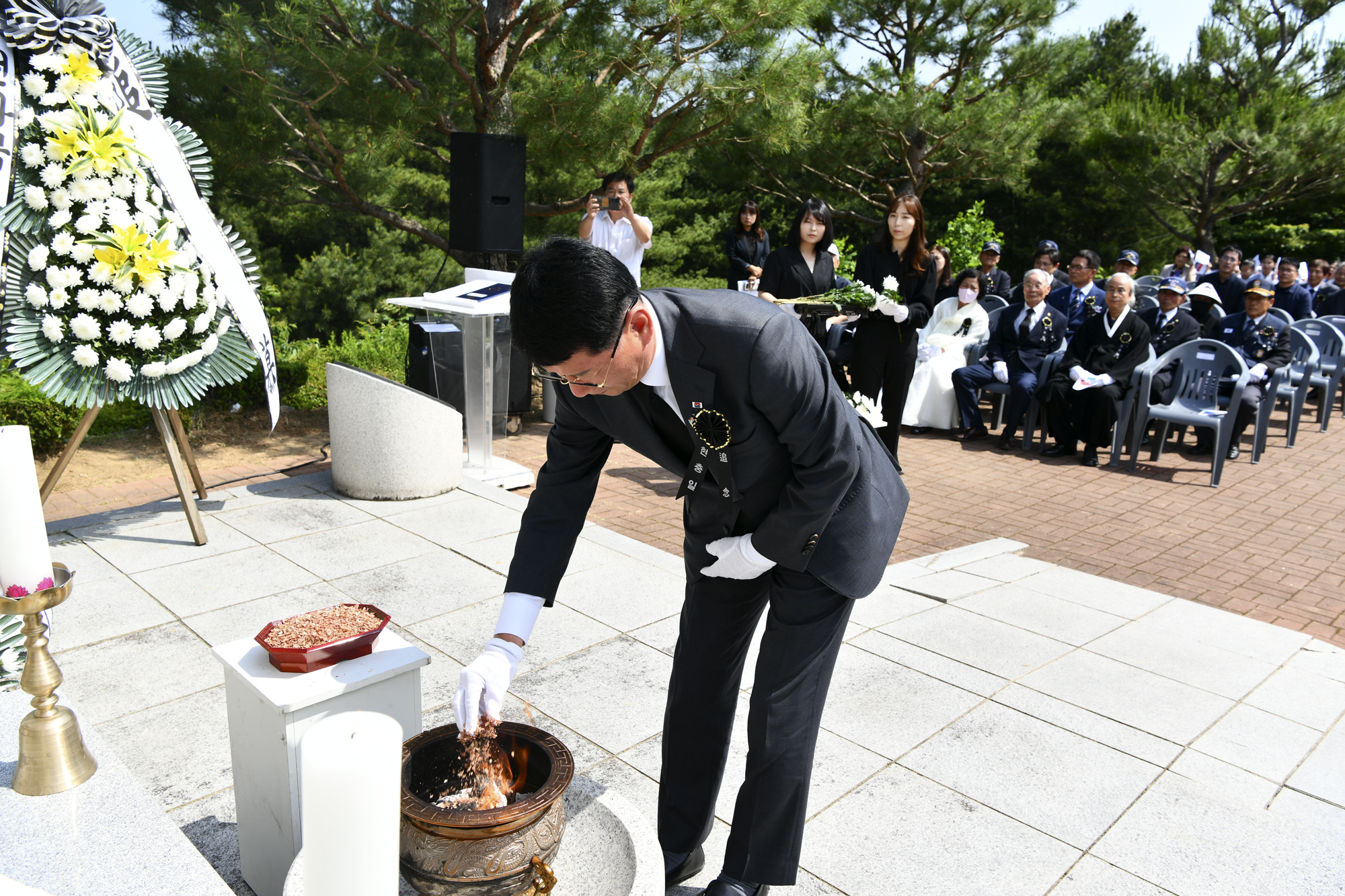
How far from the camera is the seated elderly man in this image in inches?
309

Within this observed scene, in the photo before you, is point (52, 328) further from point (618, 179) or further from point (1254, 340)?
point (1254, 340)

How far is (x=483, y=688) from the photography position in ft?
5.90

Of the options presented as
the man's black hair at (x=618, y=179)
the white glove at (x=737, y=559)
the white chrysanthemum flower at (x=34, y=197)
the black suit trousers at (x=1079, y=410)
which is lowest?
the black suit trousers at (x=1079, y=410)

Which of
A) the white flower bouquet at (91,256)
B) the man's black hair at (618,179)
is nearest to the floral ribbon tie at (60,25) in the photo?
the white flower bouquet at (91,256)

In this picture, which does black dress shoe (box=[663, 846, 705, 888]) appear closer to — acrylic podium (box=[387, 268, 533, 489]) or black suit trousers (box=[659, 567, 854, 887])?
black suit trousers (box=[659, 567, 854, 887])

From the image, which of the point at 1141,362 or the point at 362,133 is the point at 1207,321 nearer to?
the point at 1141,362

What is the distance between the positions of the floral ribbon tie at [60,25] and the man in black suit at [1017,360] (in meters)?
6.95

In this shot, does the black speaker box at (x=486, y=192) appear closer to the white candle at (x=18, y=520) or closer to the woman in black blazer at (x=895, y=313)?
the woman in black blazer at (x=895, y=313)

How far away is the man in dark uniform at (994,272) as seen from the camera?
10.3 m

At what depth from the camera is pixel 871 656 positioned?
3.63 metres

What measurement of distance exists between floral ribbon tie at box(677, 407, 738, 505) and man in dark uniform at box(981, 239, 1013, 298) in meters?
9.06

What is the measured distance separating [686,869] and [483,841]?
0.95m

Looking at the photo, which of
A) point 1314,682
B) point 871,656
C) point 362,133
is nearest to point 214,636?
point 871,656

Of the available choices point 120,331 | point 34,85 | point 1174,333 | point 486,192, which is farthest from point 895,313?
point 34,85
